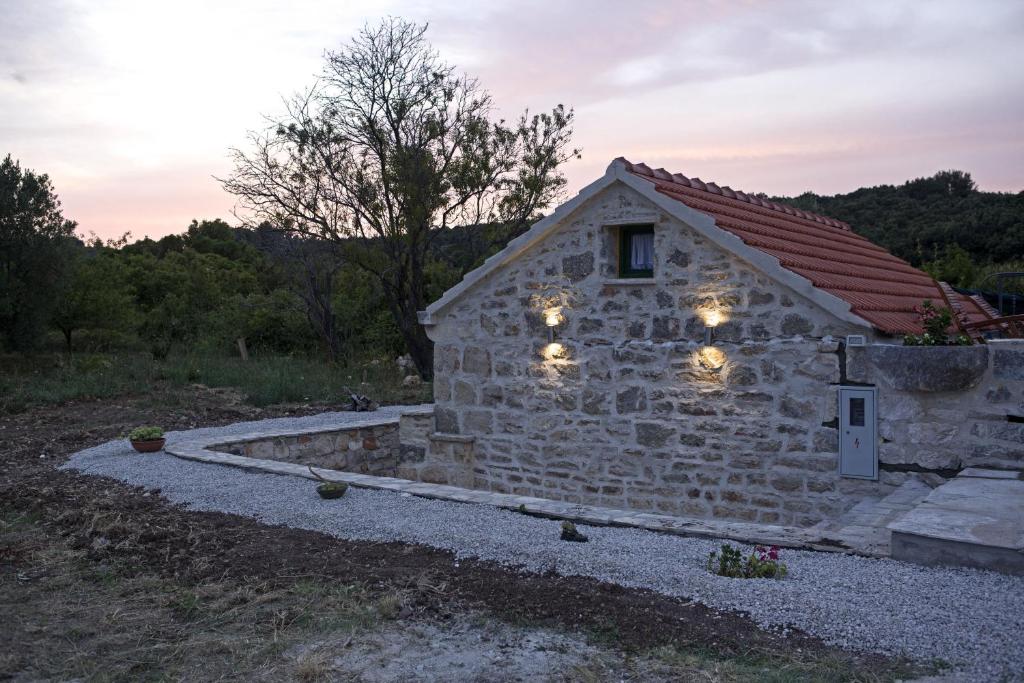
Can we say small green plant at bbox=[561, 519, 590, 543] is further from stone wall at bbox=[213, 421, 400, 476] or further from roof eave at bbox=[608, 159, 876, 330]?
stone wall at bbox=[213, 421, 400, 476]

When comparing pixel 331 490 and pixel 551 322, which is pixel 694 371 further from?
pixel 331 490

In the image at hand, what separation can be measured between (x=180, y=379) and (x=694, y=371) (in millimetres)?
11449

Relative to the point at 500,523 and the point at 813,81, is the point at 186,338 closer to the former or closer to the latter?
the point at 813,81

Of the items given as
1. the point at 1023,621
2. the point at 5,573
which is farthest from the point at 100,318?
the point at 1023,621

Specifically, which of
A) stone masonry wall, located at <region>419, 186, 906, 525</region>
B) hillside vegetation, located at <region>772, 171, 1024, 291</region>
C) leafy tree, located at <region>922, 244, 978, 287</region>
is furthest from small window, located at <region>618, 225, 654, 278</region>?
leafy tree, located at <region>922, 244, 978, 287</region>

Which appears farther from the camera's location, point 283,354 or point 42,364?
point 283,354

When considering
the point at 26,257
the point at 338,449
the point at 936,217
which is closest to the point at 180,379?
the point at 26,257

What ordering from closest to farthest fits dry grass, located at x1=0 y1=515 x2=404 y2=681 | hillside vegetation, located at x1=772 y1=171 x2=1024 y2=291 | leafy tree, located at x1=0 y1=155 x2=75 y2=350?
dry grass, located at x1=0 y1=515 x2=404 y2=681 → leafy tree, located at x1=0 y1=155 x2=75 y2=350 → hillside vegetation, located at x1=772 y1=171 x2=1024 y2=291

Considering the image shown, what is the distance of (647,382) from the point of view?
8.39 m

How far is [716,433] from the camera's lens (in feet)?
26.3

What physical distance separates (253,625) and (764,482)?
510cm

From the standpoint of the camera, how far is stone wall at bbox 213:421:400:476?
10461 mm

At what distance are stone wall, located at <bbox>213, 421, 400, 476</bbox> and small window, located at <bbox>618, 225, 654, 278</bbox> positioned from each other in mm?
4626

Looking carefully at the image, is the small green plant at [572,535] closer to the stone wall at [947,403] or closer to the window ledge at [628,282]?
the stone wall at [947,403]
